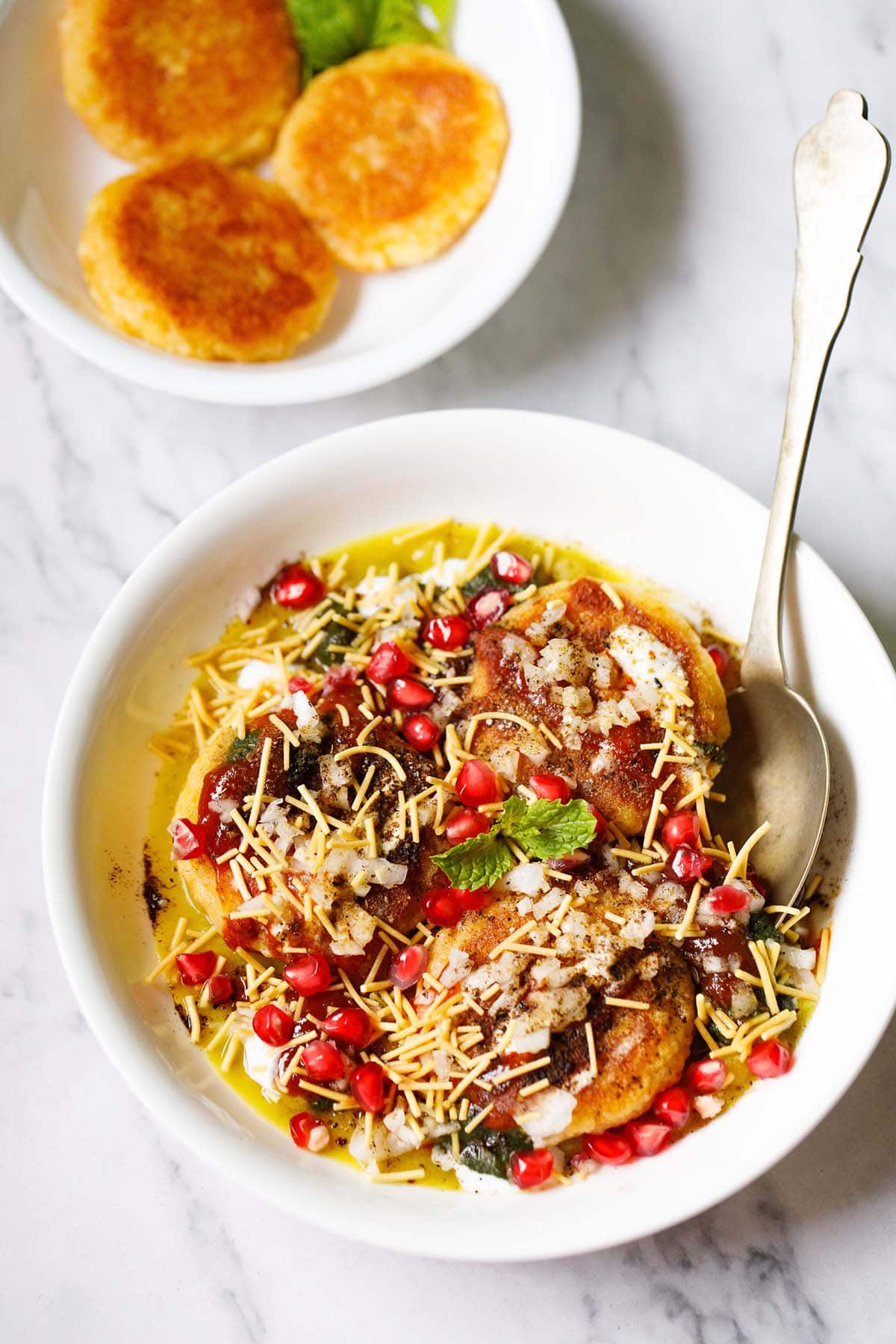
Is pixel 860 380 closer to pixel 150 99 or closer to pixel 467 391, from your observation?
pixel 467 391

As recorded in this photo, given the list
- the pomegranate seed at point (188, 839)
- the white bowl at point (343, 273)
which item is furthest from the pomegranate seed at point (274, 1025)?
the white bowl at point (343, 273)

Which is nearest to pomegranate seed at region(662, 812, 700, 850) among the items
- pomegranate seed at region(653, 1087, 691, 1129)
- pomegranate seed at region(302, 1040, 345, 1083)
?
pomegranate seed at region(653, 1087, 691, 1129)

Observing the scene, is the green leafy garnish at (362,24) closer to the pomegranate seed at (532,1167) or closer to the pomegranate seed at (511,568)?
the pomegranate seed at (511,568)

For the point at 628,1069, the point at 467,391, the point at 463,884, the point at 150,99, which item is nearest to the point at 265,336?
the point at 467,391

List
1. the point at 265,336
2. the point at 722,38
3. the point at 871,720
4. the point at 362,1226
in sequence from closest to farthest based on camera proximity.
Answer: the point at 362,1226 → the point at 871,720 → the point at 265,336 → the point at 722,38

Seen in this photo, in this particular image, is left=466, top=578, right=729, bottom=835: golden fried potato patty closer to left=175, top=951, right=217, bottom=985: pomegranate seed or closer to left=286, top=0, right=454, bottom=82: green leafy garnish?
left=175, top=951, right=217, bottom=985: pomegranate seed

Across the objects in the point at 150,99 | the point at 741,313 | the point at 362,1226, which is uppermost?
the point at 150,99
